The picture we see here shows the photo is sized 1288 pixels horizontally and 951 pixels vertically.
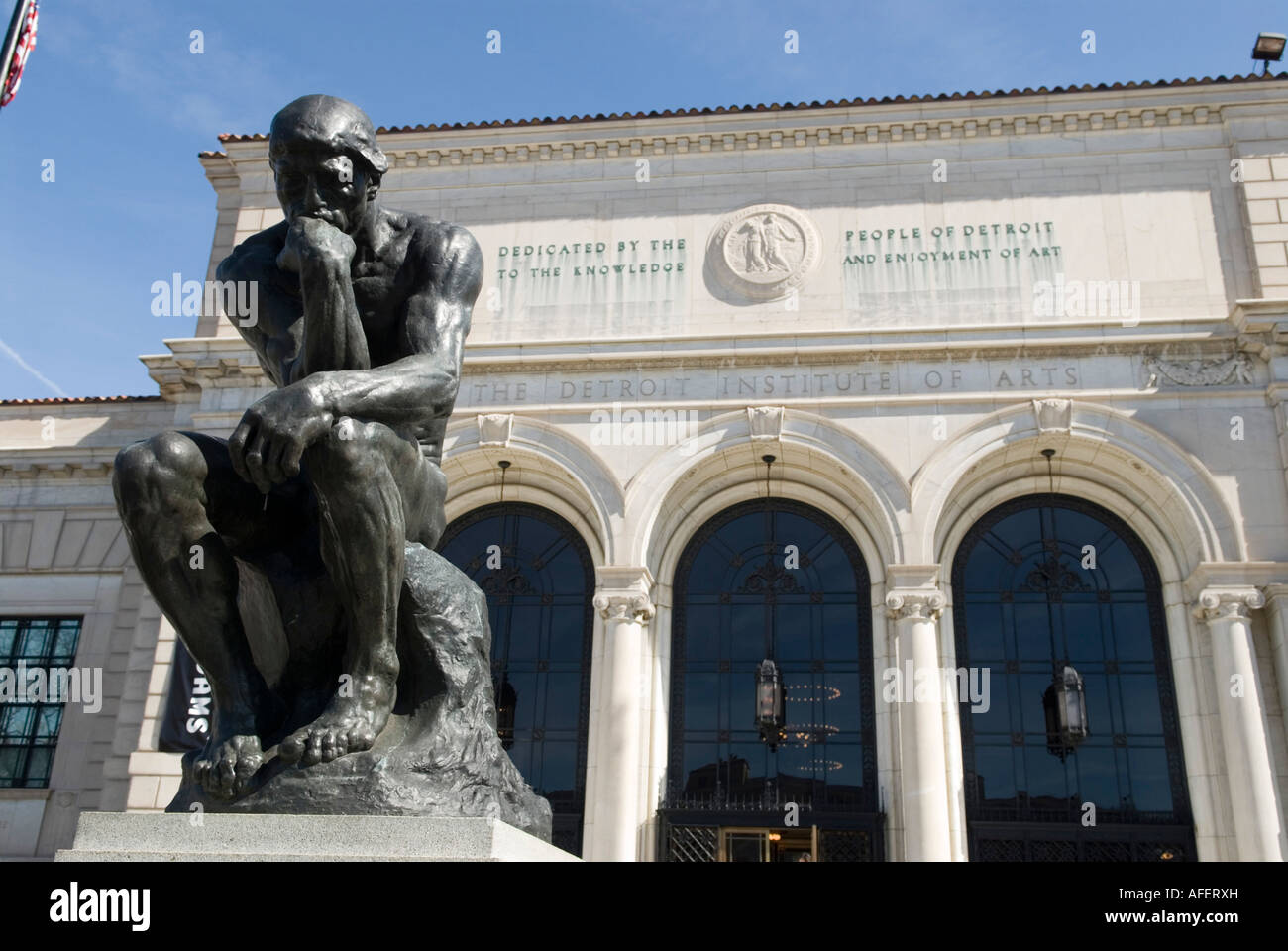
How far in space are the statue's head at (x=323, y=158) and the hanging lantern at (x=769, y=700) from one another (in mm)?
14446

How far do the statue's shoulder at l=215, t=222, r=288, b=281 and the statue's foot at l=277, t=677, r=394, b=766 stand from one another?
2.06 meters

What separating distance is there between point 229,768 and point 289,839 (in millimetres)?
493

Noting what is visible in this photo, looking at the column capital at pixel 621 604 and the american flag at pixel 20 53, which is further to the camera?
Result: the column capital at pixel 621 604

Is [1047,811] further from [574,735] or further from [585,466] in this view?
[585,466]

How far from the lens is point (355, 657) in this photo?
4051 millimetres

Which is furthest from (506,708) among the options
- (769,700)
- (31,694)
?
(31,694)

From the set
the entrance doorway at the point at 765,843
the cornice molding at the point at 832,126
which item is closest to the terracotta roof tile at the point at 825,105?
the cornice molding at the point at 832,126

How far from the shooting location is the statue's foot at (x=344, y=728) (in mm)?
3754

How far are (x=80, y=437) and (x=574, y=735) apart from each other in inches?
483

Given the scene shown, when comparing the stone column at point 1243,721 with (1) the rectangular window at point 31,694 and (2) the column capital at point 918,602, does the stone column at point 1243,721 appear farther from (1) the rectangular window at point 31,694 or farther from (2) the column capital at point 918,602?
(1) the rectangular window at point 31,694

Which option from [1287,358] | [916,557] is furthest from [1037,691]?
[1287,358]

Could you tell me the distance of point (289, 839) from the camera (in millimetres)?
3414
